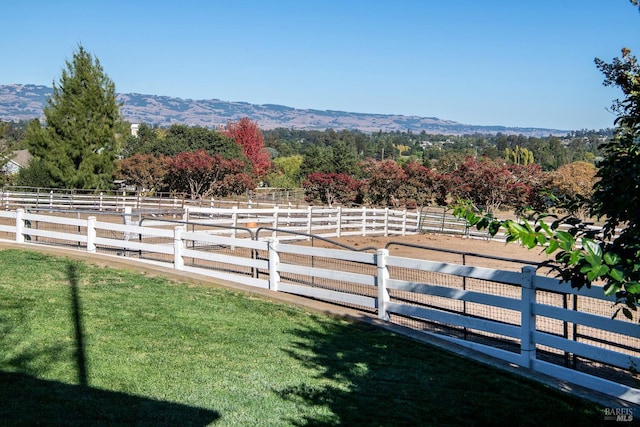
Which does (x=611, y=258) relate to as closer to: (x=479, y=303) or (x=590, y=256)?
(x=590, y=256)

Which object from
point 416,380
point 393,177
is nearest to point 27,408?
point 416,380

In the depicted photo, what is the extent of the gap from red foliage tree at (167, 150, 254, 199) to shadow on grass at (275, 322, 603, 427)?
46.8 meters

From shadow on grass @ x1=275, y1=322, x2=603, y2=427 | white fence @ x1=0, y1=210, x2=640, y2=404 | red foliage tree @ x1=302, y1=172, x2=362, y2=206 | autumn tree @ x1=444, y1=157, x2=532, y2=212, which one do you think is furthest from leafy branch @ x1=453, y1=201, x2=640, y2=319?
red foliage tree @ x1=302, y1=172, x2=362, y2=206

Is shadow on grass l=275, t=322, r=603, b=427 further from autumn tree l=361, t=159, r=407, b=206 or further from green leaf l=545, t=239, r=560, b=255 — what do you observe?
autumn tree l=361, t=159, r=407, b=206

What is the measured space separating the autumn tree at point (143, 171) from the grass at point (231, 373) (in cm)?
4833

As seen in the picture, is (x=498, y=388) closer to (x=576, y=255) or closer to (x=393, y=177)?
(x=576, y=255)

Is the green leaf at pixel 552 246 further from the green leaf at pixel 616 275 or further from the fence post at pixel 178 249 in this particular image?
the fence post at pixel 178 249

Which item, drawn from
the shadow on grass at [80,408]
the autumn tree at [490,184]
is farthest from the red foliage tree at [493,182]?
the shadow on grass at [80,408]

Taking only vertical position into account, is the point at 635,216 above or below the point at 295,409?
above

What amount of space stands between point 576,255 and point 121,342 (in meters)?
6.22

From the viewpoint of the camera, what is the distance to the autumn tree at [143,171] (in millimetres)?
58375

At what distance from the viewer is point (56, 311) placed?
404 inches

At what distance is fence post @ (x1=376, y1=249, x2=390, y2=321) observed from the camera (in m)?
10.9

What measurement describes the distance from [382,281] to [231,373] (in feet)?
12.5
